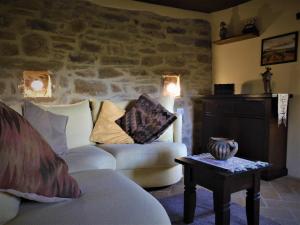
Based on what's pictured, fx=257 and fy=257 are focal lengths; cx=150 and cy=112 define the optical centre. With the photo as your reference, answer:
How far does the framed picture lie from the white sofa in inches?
58.5

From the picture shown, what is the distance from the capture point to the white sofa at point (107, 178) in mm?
1083

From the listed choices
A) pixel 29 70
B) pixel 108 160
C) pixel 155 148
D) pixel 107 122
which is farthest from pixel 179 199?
pixel 29 70


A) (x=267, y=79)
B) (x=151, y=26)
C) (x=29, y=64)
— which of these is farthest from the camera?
(x=151, y=26)

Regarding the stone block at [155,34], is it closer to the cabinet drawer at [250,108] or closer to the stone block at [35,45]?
the stone block at [35,45]

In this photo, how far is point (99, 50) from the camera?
3410 mm

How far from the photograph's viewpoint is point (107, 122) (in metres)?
2.83

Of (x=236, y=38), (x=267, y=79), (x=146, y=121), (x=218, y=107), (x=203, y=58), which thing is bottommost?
(x=146, y=121)

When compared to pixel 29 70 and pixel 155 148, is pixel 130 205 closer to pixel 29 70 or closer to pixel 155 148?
pixel 155 148

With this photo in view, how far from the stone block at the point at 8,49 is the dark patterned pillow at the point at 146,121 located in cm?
142

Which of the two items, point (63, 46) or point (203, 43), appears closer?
point (63, 46)

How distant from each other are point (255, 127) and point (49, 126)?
2261mm

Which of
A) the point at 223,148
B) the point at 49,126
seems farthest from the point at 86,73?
the point at 223,148

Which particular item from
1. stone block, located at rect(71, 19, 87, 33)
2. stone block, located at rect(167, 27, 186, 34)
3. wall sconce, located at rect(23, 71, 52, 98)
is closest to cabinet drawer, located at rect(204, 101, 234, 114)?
stone block, located at rect(167, 27, 186, 34)

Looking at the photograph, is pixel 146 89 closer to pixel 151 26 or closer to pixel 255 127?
pixel 151 26
